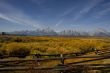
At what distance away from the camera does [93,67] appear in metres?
8.33

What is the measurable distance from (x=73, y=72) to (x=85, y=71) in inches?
23.6

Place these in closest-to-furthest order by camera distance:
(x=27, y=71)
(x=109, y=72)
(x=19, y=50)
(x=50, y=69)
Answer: (x=50, y=69), (x=27, y=71), (x=109, y=72), (x=19, y=50)

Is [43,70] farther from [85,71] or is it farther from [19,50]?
[19,50]

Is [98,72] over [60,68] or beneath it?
beneath

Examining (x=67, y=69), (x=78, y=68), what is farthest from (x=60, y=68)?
(x=78, y=68)

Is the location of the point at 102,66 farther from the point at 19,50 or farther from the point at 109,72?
the point at 19,50

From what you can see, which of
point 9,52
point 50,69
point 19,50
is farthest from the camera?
point 19,50

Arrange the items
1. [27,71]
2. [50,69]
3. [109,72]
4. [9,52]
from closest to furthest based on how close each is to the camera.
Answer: [50,69] → [27,71] → [109,72] → [9,52]

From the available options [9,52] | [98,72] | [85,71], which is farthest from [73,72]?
[9,52]

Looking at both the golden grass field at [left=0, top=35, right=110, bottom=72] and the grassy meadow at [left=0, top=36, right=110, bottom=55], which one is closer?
the golden grass field at [left=0, top=35, right=110, bottom=72]

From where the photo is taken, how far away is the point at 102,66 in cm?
862

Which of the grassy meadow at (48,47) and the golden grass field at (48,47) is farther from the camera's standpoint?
the grassy meadow at (48,47)

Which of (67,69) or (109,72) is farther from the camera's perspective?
(109,72)

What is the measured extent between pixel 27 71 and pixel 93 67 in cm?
314
